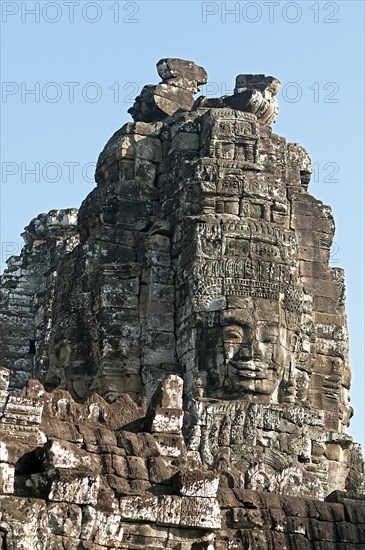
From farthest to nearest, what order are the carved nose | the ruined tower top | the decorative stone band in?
the ruined tower top, the decorative stone band, the carved nose

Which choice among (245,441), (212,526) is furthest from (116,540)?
(245,441)

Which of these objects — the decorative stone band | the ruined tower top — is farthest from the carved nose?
the ruined tower top

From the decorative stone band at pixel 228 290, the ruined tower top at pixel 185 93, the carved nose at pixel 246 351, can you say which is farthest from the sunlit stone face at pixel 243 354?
the ruined tower top at pixel 185 93

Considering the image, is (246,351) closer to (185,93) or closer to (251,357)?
(251,357)

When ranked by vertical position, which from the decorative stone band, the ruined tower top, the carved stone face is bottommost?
the carved stone face

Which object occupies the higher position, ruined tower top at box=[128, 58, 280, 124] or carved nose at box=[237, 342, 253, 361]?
ruined tower top at box=[128, 58, 280, 124]

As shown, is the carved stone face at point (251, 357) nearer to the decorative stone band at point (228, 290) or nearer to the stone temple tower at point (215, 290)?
the stone temple tower at point (215, 290)

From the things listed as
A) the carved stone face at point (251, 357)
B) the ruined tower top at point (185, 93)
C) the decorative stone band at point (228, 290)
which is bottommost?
the carved stone face at point (251, 357)

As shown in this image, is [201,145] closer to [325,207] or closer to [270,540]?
[325,207]

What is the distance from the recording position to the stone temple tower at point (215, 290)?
41.7 m

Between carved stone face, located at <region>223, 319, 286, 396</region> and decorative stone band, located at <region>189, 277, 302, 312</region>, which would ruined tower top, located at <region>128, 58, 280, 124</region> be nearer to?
decorative stone band, located at <region>189, 277, 302, 312</region>

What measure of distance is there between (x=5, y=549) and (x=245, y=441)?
1216 cm

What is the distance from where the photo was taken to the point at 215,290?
138 ft

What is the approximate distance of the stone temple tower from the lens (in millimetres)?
41656
